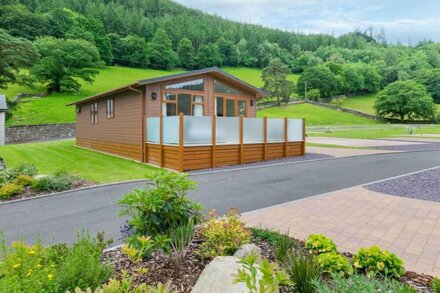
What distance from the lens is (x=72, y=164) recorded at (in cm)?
1311

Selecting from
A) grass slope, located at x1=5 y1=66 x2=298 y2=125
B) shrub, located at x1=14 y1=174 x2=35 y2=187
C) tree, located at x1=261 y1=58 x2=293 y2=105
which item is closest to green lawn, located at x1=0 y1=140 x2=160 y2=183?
shrub, located at x1=14 y1=174 x2=35 y2=187

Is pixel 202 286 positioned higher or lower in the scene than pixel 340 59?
lower

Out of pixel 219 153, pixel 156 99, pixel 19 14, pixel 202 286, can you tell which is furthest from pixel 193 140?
pixel 19 14

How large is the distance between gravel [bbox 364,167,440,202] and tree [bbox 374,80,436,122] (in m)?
50.4

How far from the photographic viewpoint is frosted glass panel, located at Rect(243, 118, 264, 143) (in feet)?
42.7

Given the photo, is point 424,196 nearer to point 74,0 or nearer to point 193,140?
point 193,140

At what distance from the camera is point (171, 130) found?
11516 millimetres

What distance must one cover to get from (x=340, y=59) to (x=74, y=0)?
74.2m

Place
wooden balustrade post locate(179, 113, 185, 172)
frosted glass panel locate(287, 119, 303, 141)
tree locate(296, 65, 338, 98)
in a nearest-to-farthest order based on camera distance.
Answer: wooden balustrade post locate(179, 113, 185, 172)
frosted glass panel locate(287, 119, 303, 141)
tree locate(296, 65, 338, 98)

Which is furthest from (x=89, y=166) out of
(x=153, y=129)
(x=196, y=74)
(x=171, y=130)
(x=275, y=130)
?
(x=275, y=130)

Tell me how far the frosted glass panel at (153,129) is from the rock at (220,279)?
10026mm

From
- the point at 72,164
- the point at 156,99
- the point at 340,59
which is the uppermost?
the point at 340,59

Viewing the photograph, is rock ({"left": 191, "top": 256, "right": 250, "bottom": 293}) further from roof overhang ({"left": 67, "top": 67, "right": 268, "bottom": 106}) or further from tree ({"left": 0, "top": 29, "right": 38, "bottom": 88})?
tree ({"left": 0, "top": 29, "right": 38, "bottom": 88})

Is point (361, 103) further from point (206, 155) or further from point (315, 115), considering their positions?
point (206, 155)
